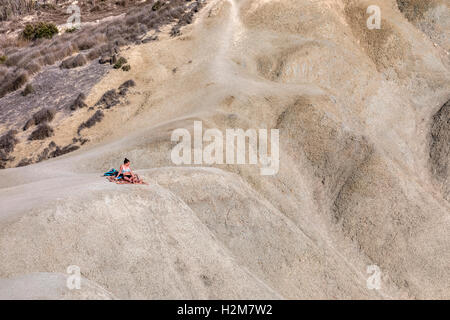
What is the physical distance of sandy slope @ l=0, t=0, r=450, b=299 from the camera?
41.9ft

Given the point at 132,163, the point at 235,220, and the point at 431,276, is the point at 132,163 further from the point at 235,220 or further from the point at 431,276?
the point at 431,276

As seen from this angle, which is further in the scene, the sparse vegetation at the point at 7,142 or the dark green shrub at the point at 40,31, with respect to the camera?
the dark green shrub at the point at 40,31

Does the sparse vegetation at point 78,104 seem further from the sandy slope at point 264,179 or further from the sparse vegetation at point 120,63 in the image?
the sparse vegetation at point 120,63

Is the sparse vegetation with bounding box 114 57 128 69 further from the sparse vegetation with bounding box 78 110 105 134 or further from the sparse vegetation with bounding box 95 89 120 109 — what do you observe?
the sparse vegetation with bounding box 78 110 105 134

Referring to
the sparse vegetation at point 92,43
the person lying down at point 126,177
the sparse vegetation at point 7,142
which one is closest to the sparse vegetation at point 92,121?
the sparse vegetation at point 7,142

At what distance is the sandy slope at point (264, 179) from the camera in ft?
41.9

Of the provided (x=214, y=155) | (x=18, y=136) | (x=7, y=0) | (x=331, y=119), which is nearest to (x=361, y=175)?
(x=331, y=119)

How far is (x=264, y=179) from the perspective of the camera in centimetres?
2150

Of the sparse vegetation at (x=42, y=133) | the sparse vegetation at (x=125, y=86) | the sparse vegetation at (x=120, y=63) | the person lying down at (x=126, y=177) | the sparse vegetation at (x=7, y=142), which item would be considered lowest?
the sparse vegetation at (x=7, y=142)

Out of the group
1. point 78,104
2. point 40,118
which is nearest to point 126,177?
point 78,104

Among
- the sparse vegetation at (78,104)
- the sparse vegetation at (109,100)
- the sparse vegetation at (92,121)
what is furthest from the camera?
the sparse vegetation at (78,104)

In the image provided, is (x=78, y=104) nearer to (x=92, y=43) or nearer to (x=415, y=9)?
(x=92, y=43)

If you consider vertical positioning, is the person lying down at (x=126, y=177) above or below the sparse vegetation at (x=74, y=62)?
above

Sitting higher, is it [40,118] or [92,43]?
[92,43]
